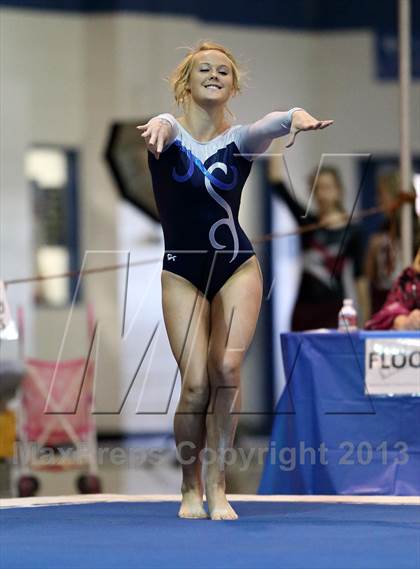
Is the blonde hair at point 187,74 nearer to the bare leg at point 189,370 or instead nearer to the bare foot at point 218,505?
the bare leg at point 189,370

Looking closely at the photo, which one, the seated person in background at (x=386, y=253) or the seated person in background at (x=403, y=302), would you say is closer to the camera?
the seated person in background at (x=403, y=302)

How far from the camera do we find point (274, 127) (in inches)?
171

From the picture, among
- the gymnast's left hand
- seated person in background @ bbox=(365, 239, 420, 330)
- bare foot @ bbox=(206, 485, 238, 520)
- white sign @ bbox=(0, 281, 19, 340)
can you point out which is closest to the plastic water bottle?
seated person in background @ bbox=(365, 239, 420, 330)

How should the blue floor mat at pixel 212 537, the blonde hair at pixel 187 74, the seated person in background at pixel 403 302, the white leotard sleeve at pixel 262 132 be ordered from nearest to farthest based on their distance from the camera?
the blue floor mat at pixel 212 537, the white leotard sleeve at pixel 262 132, the blonde hair at pixel 187 74, the seated person in background at pixel 403 302

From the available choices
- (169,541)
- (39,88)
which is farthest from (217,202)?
(39,88)

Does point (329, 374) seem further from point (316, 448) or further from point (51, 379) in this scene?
point (51, 379)

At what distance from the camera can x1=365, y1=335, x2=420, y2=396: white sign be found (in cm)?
573

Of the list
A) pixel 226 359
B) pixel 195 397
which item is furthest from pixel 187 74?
pixel 195 397

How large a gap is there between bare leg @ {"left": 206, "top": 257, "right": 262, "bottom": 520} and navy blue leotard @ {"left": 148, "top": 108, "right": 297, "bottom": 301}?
0.05 meters

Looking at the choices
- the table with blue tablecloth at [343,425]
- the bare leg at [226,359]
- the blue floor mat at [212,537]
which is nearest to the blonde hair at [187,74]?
the bare leg at [226,359]

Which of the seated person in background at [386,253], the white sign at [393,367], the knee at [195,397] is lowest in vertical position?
the white sign at [393,367]

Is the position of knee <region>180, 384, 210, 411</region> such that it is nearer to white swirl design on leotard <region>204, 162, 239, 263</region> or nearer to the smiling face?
white swirl design on leotard <region>204, 162, 239, 263</region>

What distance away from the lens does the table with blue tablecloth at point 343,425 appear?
227 inches

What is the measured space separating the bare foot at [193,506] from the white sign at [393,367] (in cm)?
143
